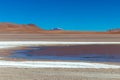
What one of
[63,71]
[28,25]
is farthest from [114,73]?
[28,25]

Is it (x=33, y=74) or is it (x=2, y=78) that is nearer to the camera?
(x=2, y=78)

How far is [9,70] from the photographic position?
15.0 metres

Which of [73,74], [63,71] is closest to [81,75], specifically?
[73,74]

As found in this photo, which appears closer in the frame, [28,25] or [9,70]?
[9,70]

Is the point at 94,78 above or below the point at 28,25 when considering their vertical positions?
below

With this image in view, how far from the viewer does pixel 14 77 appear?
42.5 ft

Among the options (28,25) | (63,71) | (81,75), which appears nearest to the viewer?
(81,75)

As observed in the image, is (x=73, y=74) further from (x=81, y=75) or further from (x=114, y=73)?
(x=114, y=73)

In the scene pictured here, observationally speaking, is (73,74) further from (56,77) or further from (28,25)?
(28,25)

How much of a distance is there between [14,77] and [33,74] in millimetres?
1007

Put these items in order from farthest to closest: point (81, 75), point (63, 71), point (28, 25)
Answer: point (28, 25) → point (63, 71) → point (81, 75)

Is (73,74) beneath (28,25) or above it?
beneath

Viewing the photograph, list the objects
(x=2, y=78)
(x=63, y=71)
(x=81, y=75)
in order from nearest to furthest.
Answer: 1. (x=2, y=78)
2. (x=81, y=75)
3. (x=63, y=71)

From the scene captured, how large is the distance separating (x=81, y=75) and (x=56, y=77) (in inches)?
41.8
